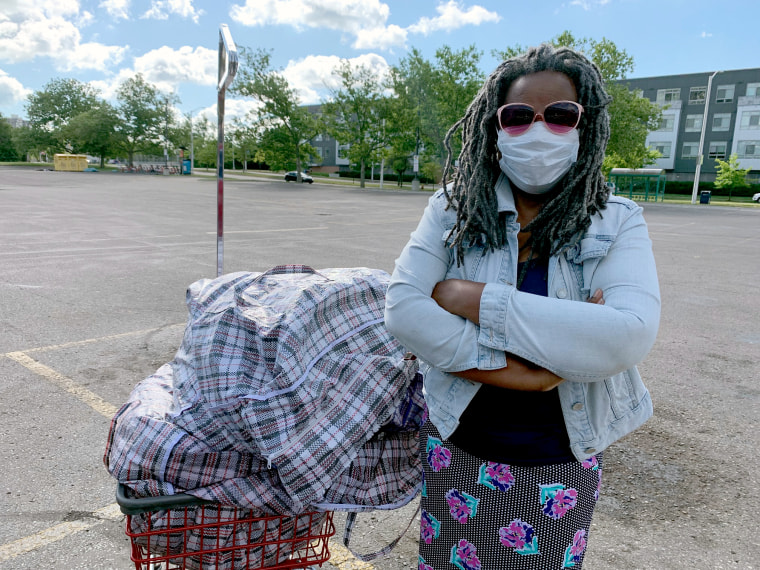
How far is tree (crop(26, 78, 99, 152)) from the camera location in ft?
234

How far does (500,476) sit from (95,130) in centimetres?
7193

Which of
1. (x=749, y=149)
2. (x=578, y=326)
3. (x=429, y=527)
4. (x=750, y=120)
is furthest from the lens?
(x=749, y=149)

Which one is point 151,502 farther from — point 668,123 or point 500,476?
point 668,123

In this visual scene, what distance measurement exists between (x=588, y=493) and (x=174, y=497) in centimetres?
108

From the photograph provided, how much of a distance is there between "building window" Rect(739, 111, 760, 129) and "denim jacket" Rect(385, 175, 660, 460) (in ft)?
240

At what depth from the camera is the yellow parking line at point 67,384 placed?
3.92 meters

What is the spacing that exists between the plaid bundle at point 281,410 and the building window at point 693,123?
74116mm

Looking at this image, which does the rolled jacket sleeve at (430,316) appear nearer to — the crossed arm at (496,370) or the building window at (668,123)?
the crossed arm at (496,370)

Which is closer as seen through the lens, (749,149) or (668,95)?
(749,149)

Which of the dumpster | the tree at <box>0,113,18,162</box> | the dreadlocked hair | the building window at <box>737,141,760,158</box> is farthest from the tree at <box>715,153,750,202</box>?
the tree at <box>0,113,18,162</box>

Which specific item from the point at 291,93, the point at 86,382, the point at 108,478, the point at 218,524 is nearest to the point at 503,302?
the point at 218,524

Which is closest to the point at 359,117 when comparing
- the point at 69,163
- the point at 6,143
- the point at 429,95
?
the point at 429,95

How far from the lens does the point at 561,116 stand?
1.59m

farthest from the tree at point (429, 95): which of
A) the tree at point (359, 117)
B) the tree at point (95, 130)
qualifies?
the tree at point (95, 130)
